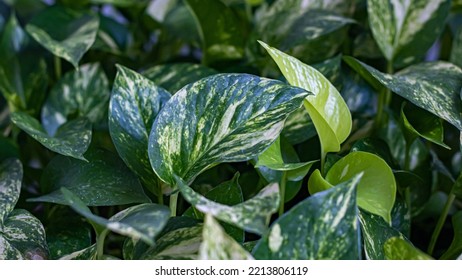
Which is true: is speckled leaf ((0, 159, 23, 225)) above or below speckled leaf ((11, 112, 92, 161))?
below

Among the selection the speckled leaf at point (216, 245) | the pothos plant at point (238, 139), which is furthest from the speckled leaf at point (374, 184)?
the speckled leaf at point (216, 245)

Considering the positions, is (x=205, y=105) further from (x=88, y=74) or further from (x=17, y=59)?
(x=17, y=59)

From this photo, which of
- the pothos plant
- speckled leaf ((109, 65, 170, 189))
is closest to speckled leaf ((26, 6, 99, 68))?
the pothos plant

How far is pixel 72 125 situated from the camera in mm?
592

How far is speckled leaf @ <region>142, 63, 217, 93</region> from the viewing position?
627 mm

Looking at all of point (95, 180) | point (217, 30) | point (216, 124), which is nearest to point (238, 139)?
point (216, 124)

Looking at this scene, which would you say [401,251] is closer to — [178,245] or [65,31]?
[178,245]

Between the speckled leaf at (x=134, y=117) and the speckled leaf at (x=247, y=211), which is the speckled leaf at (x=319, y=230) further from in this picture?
the speckled leaf at (x=134, y=117)

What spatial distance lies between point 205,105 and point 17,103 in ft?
1.04

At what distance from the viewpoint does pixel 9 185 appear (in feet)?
1.69

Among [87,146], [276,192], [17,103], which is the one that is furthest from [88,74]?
[276,192]

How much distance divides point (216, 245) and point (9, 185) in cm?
23

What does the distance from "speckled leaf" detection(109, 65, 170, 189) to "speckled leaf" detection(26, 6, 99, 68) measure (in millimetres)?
104

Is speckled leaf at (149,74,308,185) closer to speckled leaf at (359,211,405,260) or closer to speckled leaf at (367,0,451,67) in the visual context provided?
speckled leaf at (359,211,405,260)
